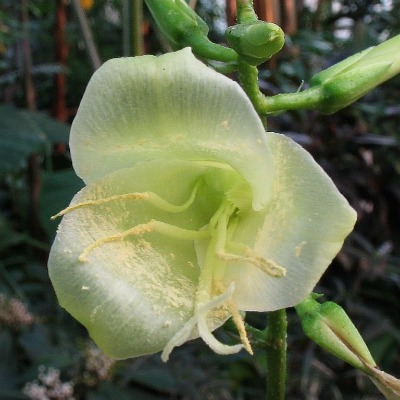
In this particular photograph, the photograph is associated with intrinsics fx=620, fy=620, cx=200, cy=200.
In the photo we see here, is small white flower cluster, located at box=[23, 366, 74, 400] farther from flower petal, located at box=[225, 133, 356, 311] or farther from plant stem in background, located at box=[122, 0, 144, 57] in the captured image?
flower petal, located at box=[225, 133, 356, 311]

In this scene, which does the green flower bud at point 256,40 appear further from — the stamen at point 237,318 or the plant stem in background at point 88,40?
the plant stem in background at point 88,40

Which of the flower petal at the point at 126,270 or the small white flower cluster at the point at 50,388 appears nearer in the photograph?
the flower petal at the point at 126,270

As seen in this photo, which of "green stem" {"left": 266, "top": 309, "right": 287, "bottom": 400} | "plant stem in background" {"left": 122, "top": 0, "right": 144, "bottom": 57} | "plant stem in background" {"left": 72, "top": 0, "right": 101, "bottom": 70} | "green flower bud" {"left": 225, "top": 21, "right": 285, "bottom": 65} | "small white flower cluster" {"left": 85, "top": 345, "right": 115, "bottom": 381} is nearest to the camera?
"green flower bud" {"left": 225, "top": 21, "right": 285, "bottom": 65}

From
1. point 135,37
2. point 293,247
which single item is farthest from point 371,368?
point 135,37

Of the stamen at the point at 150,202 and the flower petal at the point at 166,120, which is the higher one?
the flower petal at the point at 166,120

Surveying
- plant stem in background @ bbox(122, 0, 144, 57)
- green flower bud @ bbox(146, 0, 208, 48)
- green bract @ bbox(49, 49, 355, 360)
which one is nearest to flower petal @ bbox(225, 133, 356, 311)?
green bract @ bbox(49, 49, 355, 360)

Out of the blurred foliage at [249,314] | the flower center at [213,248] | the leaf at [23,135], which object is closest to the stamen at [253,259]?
the flower center at [213,248]
